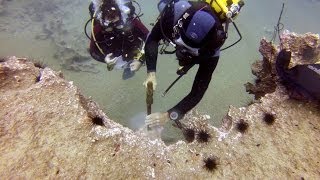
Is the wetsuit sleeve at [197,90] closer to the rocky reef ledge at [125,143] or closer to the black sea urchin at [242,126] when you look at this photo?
the rocky reef ledge at [125,143]

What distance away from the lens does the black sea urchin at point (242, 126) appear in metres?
3.49

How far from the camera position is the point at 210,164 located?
3123 mm

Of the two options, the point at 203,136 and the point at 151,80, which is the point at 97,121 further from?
the point at 203,136

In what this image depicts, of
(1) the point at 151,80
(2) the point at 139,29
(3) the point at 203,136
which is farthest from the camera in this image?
(2) the point at 139,29

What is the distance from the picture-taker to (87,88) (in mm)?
7379

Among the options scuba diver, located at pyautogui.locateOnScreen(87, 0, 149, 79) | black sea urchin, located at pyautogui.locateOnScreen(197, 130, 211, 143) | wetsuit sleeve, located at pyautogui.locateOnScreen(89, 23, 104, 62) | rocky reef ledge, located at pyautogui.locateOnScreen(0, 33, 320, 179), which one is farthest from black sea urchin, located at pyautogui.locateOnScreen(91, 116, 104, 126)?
wetsuit sleeve, located at pyautogui.locateOnScreen(89, 23, 104, 62)

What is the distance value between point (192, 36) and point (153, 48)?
867 mm

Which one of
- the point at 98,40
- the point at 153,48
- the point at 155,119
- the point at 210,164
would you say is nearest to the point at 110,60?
the point at 98,40

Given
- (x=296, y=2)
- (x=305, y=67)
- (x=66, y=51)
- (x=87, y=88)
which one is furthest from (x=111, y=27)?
(x=296, y=2)

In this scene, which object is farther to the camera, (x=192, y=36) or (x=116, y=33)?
(x=116, y=33)

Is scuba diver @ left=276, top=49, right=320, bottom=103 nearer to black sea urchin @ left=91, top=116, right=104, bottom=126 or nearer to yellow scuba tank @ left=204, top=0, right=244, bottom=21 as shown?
yellow scuba tank @ left=204, top=0, right=244, bottom=21

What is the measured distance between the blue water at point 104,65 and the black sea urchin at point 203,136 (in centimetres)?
218

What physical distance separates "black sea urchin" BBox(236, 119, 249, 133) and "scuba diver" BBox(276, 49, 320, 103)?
0.84 metres

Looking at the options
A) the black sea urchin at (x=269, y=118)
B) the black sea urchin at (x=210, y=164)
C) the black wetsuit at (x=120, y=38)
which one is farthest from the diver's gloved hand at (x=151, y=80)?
the black wetsuit at (x=120, y=38)
